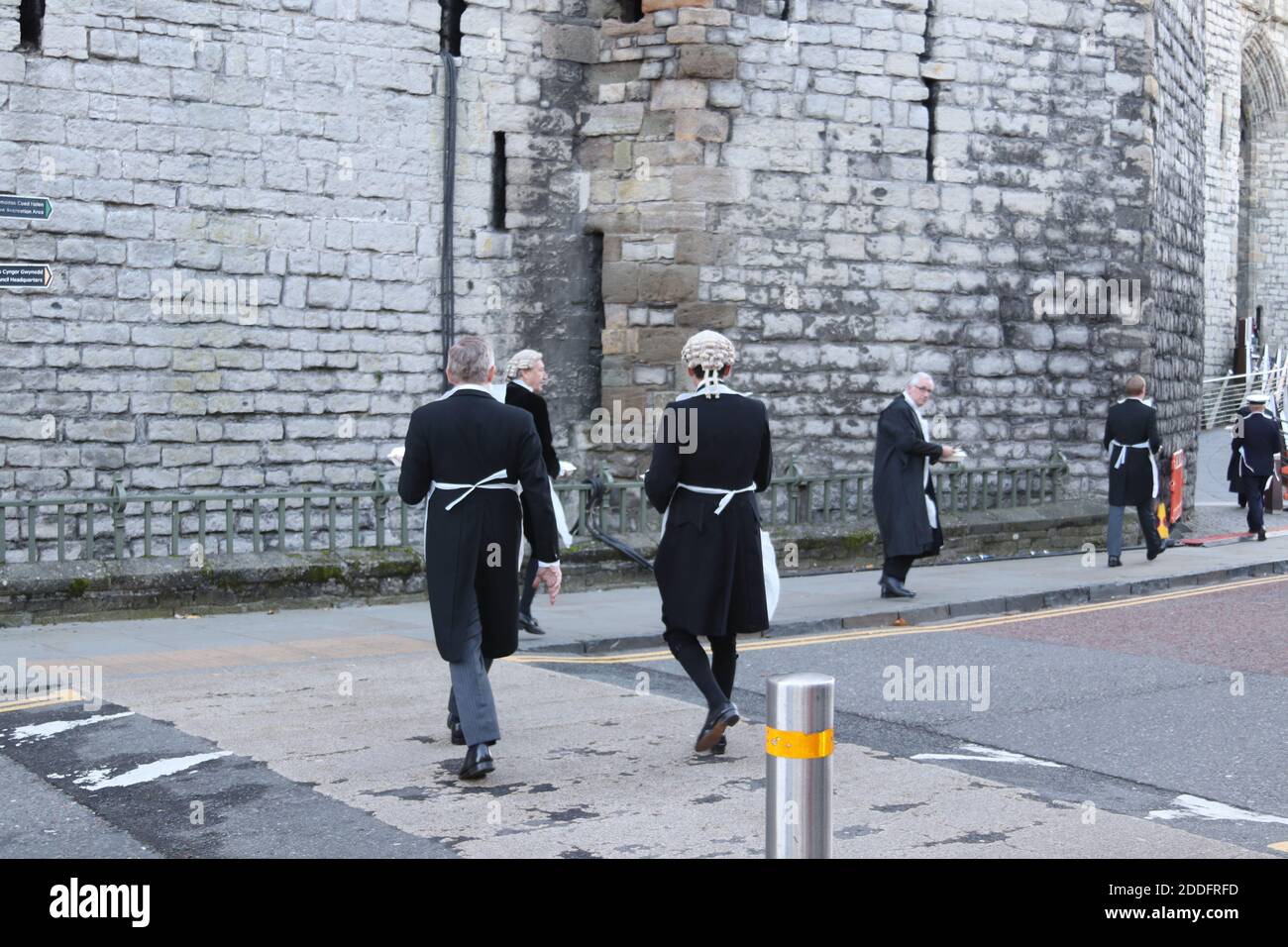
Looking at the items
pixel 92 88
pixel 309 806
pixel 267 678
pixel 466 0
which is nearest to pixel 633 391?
pixel 466 0

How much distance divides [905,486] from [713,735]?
17.7 feet

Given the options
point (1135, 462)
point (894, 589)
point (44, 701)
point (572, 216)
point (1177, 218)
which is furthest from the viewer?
point (1177, 218)

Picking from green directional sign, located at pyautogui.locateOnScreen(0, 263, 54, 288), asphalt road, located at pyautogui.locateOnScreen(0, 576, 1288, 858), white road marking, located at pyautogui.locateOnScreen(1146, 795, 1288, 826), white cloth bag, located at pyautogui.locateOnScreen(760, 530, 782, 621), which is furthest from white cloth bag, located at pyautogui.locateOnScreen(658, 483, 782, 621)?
green directional sign, located at pyautogui.locateOnScreen(0, 263, 54, 288)

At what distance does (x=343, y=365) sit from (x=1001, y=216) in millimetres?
6938

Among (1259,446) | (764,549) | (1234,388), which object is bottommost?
(764,549)

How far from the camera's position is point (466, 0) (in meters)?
15.1

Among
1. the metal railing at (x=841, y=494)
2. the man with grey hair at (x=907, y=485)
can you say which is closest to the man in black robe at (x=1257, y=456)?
the metal railing at (x=841, y=494)

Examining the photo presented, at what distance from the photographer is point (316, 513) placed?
1455 cm

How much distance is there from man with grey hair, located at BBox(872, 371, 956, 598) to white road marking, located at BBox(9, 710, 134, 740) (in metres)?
6.23

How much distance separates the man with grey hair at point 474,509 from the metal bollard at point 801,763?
8.93 ft

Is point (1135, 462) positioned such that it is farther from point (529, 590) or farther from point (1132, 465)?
point (529, 590)

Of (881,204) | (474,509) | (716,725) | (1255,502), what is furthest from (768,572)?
(1255,502)

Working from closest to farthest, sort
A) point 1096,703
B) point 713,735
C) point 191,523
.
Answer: point 713,735 → point 1096,703 → point 191,523

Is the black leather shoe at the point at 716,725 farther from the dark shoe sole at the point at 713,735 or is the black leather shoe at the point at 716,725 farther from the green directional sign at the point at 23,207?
the green directional sign at the point at 23,207
